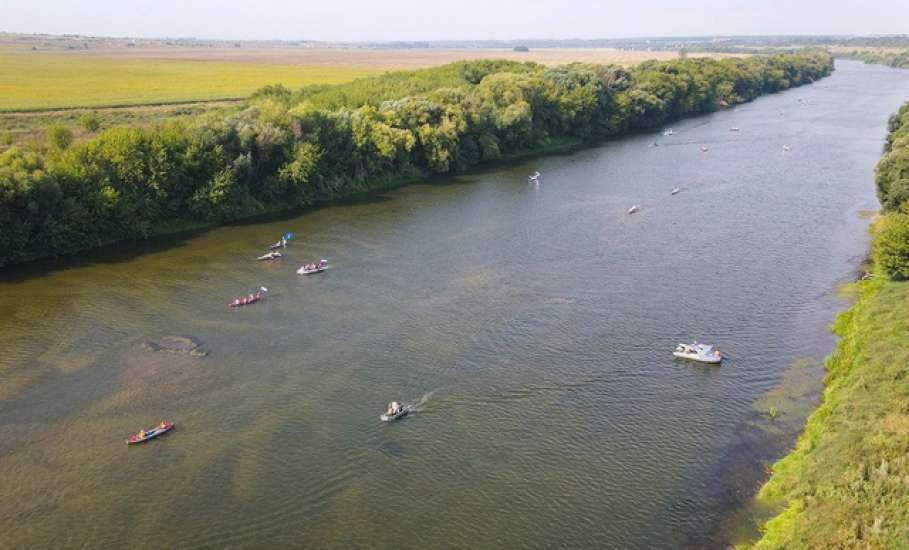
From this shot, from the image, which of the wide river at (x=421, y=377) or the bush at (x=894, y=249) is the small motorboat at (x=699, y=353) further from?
the bush at (x=894, y=249)

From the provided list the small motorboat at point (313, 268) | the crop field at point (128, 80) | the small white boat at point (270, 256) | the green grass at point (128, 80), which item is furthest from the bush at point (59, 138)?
the green grass at point (128, 80)

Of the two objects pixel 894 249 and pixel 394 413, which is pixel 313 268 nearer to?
pixel 394 413

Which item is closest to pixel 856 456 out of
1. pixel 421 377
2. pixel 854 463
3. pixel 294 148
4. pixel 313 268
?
pixel 854 463

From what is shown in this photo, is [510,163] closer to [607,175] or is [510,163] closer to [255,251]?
[607,175]

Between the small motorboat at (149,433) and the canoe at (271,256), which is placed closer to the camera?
the small motorboat at (149,433)

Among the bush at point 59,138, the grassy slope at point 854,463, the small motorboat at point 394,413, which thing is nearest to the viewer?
the grassy slope at point 854,463

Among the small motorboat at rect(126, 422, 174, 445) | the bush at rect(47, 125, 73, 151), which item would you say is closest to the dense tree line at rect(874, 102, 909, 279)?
the small motorboat at rect(126, 422, 174, 445)

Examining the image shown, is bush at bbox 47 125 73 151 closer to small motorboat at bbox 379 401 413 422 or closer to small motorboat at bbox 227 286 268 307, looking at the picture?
small motorboat at bbox 227 286 268 307
